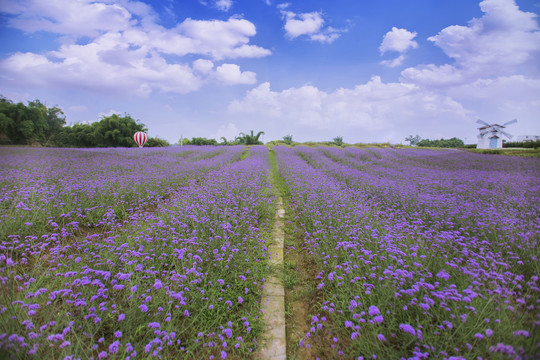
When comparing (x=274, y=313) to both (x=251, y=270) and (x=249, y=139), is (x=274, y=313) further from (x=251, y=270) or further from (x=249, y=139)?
(x=249, y=139)

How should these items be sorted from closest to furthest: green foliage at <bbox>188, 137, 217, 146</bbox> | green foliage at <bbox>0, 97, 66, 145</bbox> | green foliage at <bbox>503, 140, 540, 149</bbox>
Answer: green foliage at <bbox>0, 97, 66, 145</bbox>, green foliage at <bbox>503, 140, 540, 149</bbox>, green foliage at <bbox>188, 137, 217, 146</bbox>

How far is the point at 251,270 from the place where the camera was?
3.25 meters

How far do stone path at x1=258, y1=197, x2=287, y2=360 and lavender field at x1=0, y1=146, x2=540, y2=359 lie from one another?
0.11 m

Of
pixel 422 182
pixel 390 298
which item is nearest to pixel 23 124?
pixel 390 298

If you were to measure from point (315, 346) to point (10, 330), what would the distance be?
2.46 meters

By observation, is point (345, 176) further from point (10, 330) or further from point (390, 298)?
point (10, 330)

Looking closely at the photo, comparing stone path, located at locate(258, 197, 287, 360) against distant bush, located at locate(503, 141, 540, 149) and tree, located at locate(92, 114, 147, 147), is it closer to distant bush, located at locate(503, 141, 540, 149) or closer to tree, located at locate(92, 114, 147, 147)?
distant bush, located at locate(503, 141, 540, 149)

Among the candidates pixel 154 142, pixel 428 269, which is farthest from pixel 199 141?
pixel 428 269

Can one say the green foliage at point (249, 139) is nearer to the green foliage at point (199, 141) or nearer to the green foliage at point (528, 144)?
the green foliage at point (199, 141)

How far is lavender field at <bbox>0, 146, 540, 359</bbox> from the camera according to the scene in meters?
1.85

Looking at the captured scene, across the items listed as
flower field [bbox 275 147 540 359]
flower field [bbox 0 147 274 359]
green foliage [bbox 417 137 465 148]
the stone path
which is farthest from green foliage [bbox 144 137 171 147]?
green foliage [bbox 417 137 465 148]

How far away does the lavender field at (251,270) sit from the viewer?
185 centimetres

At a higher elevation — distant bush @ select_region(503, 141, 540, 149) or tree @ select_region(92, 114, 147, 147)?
tree @ select_region(92, 114, 147, 147)

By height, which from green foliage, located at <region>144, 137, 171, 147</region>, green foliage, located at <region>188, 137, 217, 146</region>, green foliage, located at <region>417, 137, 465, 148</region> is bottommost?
green foliage, located at <region>144, 137, 171, 147</region>
